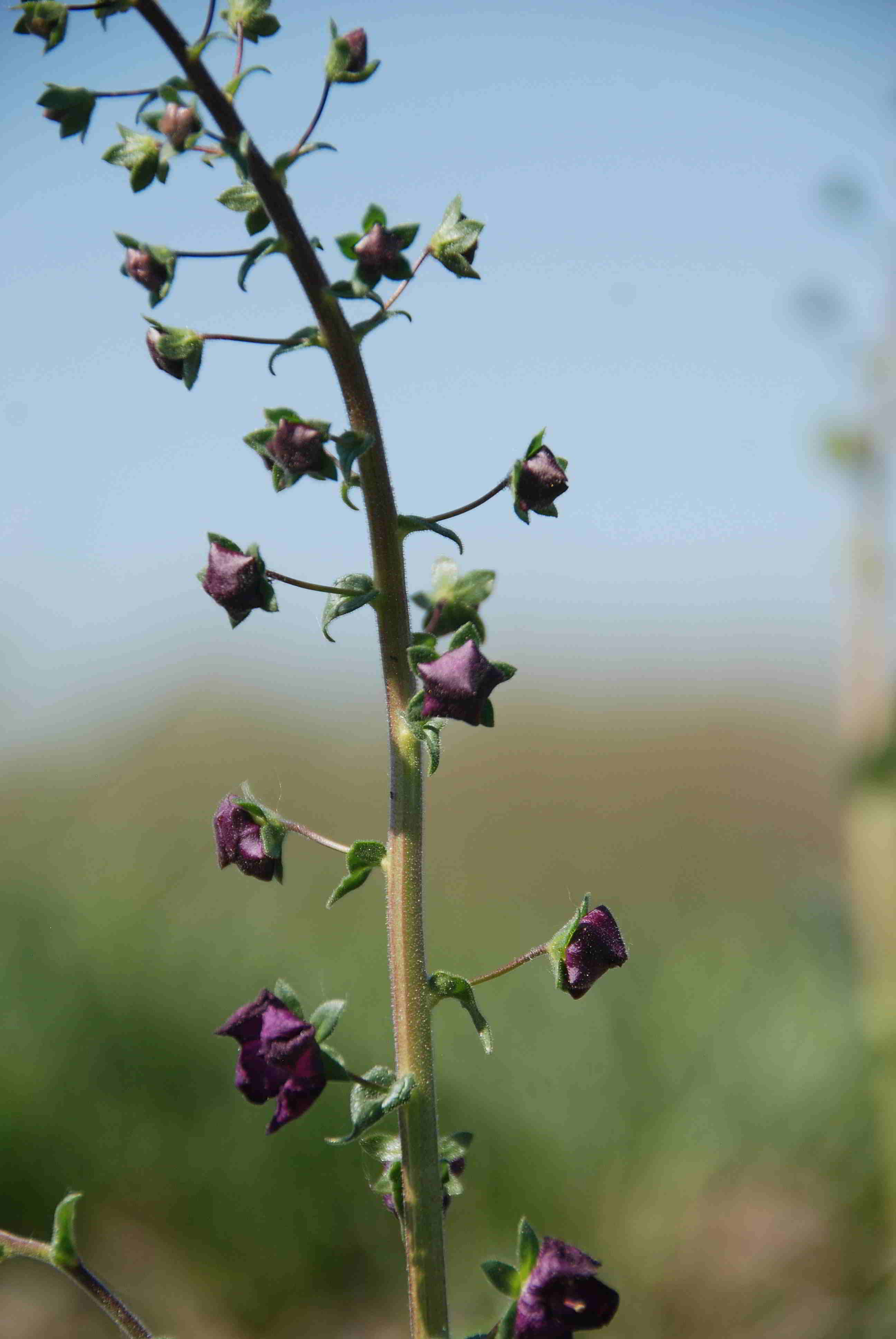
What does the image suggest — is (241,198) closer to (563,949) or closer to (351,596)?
(351,596)

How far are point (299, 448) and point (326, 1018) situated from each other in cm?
75

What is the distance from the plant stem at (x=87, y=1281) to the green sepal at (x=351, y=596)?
0.84m

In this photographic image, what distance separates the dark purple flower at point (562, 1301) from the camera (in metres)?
1.44

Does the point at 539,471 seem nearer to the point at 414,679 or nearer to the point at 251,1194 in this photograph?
the point at 414,679

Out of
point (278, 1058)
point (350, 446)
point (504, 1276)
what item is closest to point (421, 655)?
point (350, 446)

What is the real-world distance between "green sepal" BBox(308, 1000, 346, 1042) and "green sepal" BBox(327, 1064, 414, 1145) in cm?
9

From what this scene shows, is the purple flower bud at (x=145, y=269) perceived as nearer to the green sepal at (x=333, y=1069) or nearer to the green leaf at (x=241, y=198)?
the green leaf at (x=241, y=198)

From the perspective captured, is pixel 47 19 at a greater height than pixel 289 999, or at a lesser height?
greater

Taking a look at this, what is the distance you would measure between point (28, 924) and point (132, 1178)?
1716 millimetres

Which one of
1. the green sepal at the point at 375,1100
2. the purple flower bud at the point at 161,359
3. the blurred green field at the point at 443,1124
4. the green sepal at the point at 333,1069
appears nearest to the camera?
the green sepal at the point at 375,1100

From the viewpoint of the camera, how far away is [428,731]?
59.3 inches

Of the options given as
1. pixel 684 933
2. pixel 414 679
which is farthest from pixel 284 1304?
pixel 414 679

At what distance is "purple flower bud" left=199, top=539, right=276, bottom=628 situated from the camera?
1.59 meters

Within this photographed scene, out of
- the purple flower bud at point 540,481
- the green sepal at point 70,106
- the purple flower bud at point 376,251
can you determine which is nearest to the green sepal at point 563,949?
the purple flower bud at point 540,481
